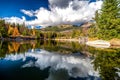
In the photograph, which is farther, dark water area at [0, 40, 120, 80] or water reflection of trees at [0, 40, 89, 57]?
water reflection of trees at [0, 40, 89, 57]

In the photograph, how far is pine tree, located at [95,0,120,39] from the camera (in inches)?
2411

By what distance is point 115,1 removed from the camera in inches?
2544

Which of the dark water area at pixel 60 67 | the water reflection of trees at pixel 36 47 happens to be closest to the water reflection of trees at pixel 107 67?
the dark water area at pixel 60 67

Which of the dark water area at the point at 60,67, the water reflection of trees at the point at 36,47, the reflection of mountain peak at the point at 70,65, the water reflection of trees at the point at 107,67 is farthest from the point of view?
the water reflection of trees at the point at 36,47

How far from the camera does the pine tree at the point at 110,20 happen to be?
6125 cm

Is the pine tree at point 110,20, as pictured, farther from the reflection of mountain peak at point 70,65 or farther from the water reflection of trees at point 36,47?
the reflection of mountain peak at point 70,65

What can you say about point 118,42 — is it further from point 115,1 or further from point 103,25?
point 115,1

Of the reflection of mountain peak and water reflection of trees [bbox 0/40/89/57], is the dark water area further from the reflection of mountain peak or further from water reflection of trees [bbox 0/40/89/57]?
water reflection of trees [bbox 0/40/89/57]

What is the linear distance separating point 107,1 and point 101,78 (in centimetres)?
5644

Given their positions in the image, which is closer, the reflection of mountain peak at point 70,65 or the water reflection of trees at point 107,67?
the water reflection of trees at point 107,67

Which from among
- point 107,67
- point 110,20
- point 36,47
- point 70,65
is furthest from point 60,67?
point 110,20

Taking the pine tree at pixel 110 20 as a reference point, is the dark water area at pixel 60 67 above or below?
below

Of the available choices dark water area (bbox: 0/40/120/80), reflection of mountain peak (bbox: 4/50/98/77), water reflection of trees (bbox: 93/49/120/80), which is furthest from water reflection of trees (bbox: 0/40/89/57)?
water reflection of trees (bbox: 93/49/120/80)

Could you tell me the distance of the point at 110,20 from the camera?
6188cm
